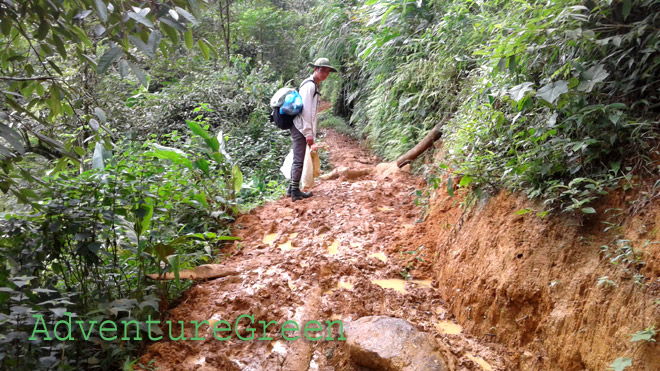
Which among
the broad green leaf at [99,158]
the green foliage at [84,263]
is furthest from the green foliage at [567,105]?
the broad green leaf at [99,158]

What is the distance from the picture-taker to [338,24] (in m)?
10.6

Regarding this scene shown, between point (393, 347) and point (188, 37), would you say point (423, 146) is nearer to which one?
point (393, 347)

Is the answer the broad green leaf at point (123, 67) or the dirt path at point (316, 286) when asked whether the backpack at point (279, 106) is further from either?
the broad green leaf at point (123, 67)

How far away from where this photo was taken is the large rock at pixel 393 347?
2252 mm

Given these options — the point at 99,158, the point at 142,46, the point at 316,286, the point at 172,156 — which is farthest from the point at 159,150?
the point at 142,46

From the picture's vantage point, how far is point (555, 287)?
231 centimetres

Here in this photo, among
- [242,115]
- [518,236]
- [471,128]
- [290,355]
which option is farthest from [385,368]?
[242,115]

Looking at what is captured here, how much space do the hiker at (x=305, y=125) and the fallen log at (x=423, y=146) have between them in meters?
1.42

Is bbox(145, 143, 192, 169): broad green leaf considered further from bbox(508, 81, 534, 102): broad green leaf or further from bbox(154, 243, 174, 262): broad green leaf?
bbox(508, 81, 534, 102): broad green leaf

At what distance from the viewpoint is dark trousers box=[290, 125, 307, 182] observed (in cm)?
556

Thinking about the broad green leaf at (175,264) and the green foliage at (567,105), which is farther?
the broad green leaf at (175,264)

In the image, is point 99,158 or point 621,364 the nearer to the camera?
point 621,364

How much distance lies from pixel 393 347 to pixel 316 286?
40.1 inches

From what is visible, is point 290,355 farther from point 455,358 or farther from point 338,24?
point 338,24
